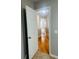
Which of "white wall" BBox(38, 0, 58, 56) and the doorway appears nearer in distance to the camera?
"white wall" BBox(38, 0, 58, 56)

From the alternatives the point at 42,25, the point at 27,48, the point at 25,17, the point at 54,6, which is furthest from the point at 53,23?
the point at 42,25

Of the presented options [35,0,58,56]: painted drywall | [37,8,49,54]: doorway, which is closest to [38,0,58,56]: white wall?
[35,0,58,56]: painted drywall

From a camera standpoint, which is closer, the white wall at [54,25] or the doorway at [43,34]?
the white wall at [54,25]

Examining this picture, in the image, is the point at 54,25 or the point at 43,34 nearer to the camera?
the point at 54,25

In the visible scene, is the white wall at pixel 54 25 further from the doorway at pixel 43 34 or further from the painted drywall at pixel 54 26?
the doorway at pixel 43 34

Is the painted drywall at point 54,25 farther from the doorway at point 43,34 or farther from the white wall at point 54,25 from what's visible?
the doorway at point 43,34

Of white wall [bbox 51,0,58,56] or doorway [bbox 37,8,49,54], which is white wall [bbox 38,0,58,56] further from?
doorway [bbox 37,8,49,54]

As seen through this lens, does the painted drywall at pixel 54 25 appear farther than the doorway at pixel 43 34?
No

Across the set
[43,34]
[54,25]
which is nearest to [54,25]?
[54,25]

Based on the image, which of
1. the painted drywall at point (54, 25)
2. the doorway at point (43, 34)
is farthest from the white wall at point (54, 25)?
the doorway at point (43, 34)

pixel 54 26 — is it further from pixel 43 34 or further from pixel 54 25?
pixel 43 34

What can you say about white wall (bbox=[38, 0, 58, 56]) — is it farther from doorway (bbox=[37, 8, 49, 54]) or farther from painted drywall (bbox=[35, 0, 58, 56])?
doorway (bbox=[37, 8, 49, 54])

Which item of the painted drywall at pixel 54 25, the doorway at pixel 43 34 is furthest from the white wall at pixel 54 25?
the doorway at pixel 43 34
